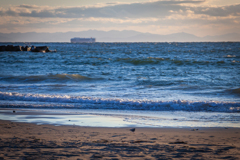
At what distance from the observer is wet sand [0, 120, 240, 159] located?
13.3 ft

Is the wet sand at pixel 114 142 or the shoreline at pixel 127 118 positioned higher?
the wet sand at pixel 114 142

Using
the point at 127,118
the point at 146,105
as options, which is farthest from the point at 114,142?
the point at 146,105

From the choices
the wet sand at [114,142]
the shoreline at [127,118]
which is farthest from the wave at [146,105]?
the wet sand at [114,142]

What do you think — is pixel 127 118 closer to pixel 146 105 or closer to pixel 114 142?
pixel 146 105

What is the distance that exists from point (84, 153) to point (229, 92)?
991 centimetres

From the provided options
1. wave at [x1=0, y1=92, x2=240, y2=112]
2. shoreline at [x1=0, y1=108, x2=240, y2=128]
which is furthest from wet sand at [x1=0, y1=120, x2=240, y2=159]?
wave at [x1=0, y1=92, x2=240, y2=112]

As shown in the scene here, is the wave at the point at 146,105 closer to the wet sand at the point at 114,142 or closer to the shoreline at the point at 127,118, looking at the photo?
the shoreline at the point at 127,118

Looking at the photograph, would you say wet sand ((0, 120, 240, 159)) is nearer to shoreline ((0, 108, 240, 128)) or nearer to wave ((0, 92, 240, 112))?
shoreline ((0, 108, 240, 128))

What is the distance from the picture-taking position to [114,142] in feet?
15.6

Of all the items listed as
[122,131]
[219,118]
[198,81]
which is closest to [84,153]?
[122,131]

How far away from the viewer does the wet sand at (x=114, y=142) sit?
4043 mm

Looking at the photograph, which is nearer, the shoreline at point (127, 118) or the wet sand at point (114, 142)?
the wet sand at point (114, 142)

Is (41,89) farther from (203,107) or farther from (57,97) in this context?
(203,107)

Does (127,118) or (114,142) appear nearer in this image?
(114,142)
